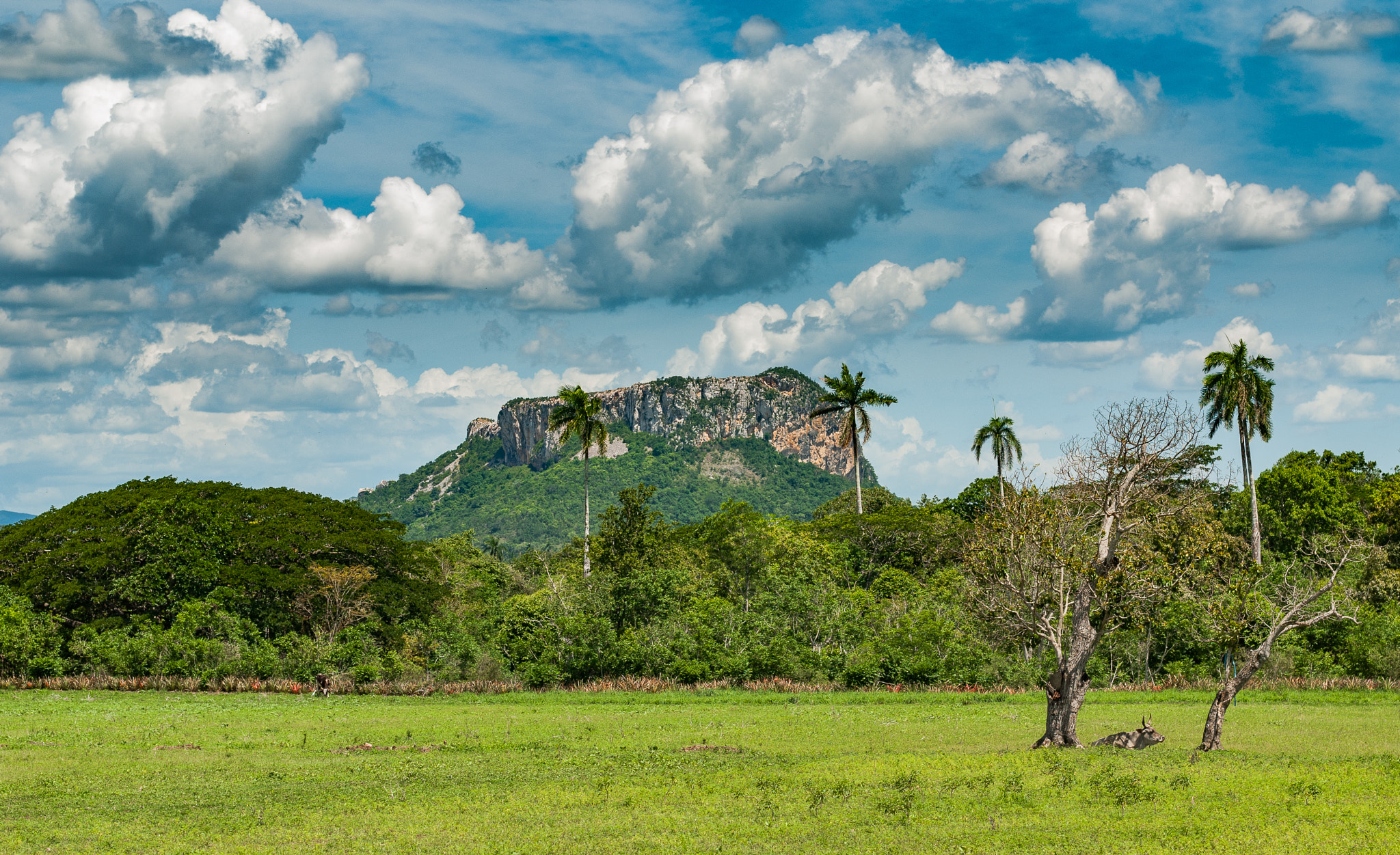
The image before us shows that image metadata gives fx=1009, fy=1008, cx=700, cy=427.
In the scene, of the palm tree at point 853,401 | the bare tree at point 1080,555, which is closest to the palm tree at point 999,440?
the palm tree at point 853,401

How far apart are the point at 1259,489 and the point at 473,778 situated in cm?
6506

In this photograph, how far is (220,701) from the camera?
39688mm

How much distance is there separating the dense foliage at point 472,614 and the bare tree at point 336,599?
13cm

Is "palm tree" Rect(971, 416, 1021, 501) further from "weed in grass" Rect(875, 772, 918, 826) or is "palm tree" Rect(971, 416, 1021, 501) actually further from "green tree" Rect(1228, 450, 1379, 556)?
"weed in grass" Rect(875, 772, 918, 826)

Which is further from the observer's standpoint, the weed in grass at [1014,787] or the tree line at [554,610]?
the tree line at [554,610]

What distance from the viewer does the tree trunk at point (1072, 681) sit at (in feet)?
75.6

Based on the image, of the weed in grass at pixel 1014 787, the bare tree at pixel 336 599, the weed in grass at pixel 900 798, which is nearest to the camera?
the weed in grass at pixel 900 798

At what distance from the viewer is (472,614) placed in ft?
193

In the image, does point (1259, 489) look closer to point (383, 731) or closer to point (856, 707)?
point (856, 707)

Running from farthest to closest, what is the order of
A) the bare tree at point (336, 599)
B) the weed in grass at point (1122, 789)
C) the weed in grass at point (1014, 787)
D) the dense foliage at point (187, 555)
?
the bare tree at point (336, 599) < the dense foliage at point (187, 555) < the weed in grass at point (1014, 787) < the weed in grass at point (1122, 789)

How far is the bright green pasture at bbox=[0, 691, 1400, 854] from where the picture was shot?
15438 millimetres

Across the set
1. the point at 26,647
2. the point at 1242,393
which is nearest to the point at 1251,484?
the point at 1242,393

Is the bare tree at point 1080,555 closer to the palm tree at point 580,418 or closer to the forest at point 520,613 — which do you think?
the forest at point 520,613

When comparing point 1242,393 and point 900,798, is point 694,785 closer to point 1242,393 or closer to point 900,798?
point 900,798
